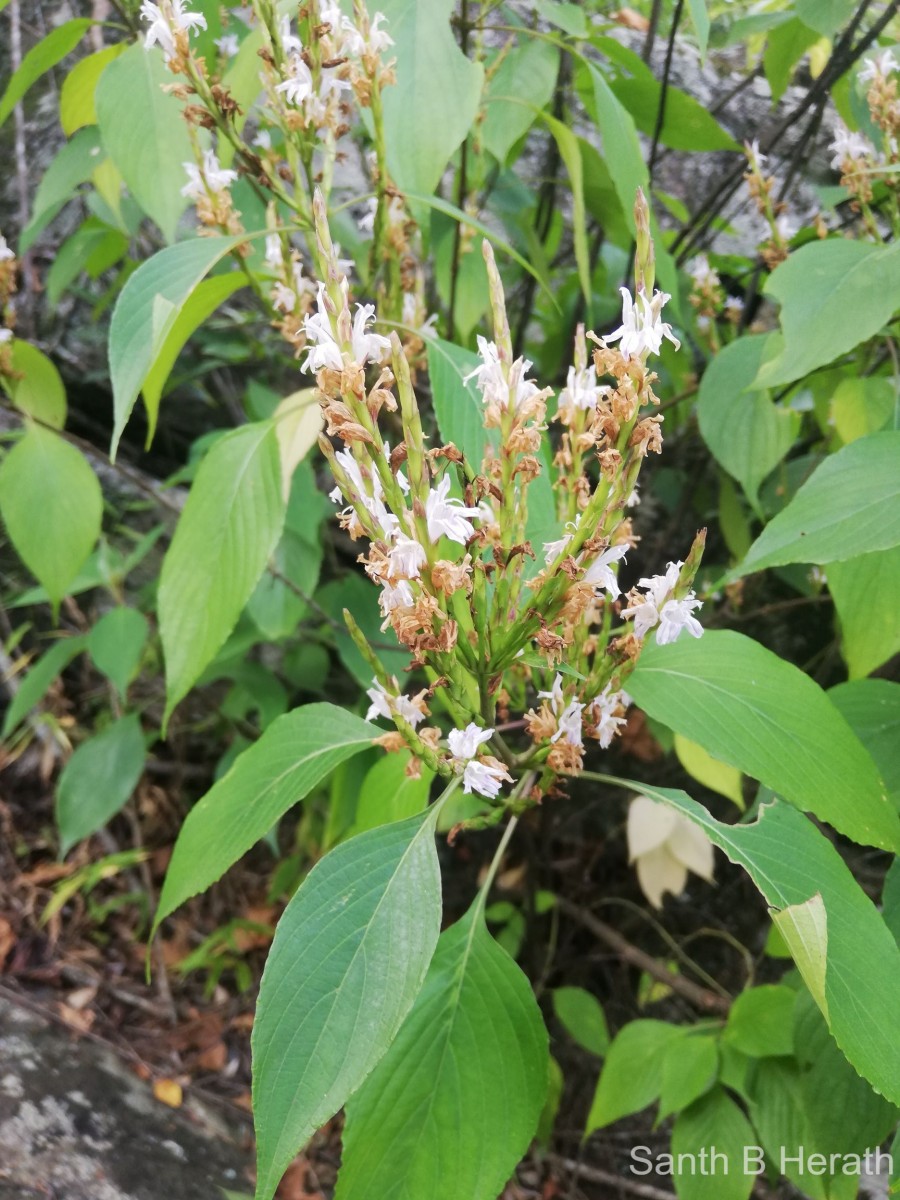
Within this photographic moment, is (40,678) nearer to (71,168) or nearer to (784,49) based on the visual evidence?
(71,168)

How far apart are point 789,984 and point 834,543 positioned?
0.67 m

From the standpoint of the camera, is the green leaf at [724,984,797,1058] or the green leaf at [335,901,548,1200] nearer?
the green leaf at [335,901,548,1200]

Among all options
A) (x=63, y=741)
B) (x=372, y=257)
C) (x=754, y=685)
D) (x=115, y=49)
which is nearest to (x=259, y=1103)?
(x=754, y=685)

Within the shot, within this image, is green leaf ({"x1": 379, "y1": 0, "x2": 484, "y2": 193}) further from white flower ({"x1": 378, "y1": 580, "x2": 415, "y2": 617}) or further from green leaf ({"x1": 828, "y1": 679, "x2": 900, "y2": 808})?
green leaf ({"x1": 828, "y1": 679, "x2": 900, "y2": 808})


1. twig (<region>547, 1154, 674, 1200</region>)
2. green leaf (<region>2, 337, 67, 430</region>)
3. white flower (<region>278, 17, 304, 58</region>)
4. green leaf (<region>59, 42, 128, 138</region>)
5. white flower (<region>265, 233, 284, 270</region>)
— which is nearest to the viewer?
white flower (<region>278, 17, 304, 58</region>)

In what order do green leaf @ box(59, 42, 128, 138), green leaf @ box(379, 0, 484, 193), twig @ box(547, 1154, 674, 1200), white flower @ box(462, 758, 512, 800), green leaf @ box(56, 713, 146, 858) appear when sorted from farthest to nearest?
1. green leaf @ box(56, 713, 146, 858)
2. twig @ box(547, 1154, 674, 1200)
3. green leaf @ box(59, 42, 128, 138)
4. green leaf @ box(379, 0, 484, 193)
5. white flower @ box(462, 758, 512, 800)

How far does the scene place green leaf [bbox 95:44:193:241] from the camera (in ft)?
2.44

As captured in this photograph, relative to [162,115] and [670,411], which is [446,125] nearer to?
[162,115]

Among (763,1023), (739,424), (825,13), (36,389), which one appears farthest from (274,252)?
(763,1023)

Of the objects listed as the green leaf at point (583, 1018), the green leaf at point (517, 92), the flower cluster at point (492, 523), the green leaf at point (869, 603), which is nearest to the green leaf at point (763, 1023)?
the green leaf at point (583, 1018)

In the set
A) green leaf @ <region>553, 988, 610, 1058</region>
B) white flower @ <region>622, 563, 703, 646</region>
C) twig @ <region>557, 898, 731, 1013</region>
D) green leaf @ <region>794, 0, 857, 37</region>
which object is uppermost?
green leaf @ <region>794, 0, 857, 37</region>

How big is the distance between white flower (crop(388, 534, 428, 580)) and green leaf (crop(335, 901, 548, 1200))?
1.23 feet

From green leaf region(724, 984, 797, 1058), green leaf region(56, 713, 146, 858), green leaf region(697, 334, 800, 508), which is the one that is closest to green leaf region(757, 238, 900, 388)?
green leaf region(697, 334, 800, 508)

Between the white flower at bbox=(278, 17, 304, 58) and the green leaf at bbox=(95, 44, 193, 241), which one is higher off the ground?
the white flower at bbox=(278, 17, 304, 58)
